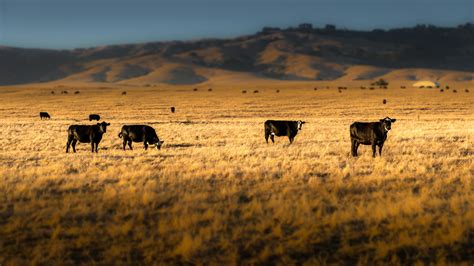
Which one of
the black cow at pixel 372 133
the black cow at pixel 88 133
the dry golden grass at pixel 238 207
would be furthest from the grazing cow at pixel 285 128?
the black cow at pixel 88 133

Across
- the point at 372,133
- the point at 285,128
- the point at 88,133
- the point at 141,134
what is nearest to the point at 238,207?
the point at 372,133

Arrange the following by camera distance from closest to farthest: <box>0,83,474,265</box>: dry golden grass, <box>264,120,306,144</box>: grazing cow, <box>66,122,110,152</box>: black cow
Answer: <box>0,83,474,265</box>: dry golden grass
<box>66,122,110,152</box>: black cow
<box>264,120,306,144</box>: grazing cow

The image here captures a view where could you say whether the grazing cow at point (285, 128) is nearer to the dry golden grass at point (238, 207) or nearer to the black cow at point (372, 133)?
the dry golden grass at point (238, 207)

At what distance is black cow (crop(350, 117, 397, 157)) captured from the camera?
1877cm

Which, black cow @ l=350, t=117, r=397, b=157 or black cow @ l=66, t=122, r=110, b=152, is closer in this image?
black cow @ l=350, t=117, r=397, b=157

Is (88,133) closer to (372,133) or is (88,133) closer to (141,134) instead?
(141,134)

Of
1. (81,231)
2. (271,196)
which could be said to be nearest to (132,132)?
(271,196)

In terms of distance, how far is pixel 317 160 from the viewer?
17672 millimetres

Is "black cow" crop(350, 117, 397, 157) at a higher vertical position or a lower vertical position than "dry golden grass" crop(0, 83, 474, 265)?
higher

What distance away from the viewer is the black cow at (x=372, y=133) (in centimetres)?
1877

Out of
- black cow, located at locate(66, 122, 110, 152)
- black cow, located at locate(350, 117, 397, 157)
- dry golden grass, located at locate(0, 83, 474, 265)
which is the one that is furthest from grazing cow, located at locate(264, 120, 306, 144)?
black cow, located at locate(66, 122, 110, 152)

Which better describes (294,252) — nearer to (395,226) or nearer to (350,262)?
(350,262)

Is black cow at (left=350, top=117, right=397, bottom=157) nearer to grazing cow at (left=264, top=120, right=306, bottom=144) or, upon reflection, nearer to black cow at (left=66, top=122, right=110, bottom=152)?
grazing cow at (left=264, top=120, right=306, bottom=144)

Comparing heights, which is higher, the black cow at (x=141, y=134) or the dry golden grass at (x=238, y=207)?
the black cow at (x=141, y=134)
